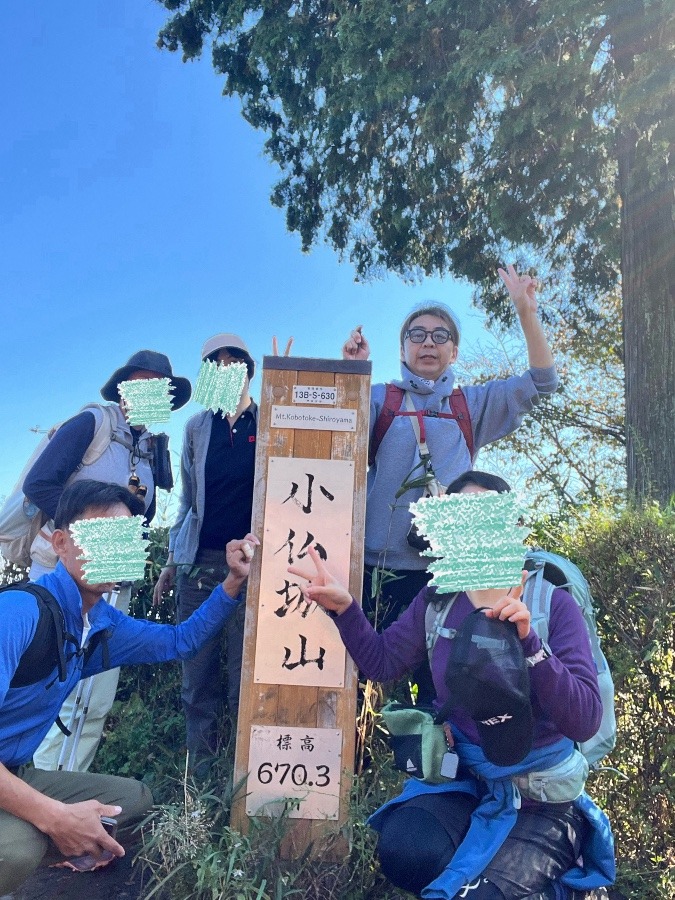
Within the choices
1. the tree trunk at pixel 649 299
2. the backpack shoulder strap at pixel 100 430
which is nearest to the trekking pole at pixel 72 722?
the backpack shoulder strap at pixel 100 430

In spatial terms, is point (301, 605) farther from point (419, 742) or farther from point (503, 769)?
point (503, 769)

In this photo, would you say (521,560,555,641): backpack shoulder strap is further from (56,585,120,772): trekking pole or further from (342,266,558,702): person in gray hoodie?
(56,585,120,772): trekking pole

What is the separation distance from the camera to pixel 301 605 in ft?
9.36

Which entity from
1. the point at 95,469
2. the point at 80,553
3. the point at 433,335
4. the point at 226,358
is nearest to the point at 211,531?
the point at 95,469

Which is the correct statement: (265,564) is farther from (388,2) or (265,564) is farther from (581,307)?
(581,307)

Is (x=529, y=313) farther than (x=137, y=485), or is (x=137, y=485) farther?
(x=137, y=485)

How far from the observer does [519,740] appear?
6.09 feet

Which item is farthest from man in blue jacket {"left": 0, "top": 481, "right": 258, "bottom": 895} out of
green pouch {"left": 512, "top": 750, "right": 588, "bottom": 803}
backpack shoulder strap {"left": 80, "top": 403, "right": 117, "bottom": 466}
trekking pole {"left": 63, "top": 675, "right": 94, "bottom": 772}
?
green pouch {"left": 512, "top": 750, "right": 588, "bottom": 803}

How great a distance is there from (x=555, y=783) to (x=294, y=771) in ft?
3.81

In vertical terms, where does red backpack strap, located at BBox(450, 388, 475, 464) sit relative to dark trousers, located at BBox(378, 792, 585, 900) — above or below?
above

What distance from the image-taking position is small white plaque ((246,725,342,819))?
8.95ft

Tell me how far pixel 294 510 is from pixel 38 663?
1094 millimetres

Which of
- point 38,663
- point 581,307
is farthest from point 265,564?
point 581,307

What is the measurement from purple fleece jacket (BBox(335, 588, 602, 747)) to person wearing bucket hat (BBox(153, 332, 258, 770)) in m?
1.10
